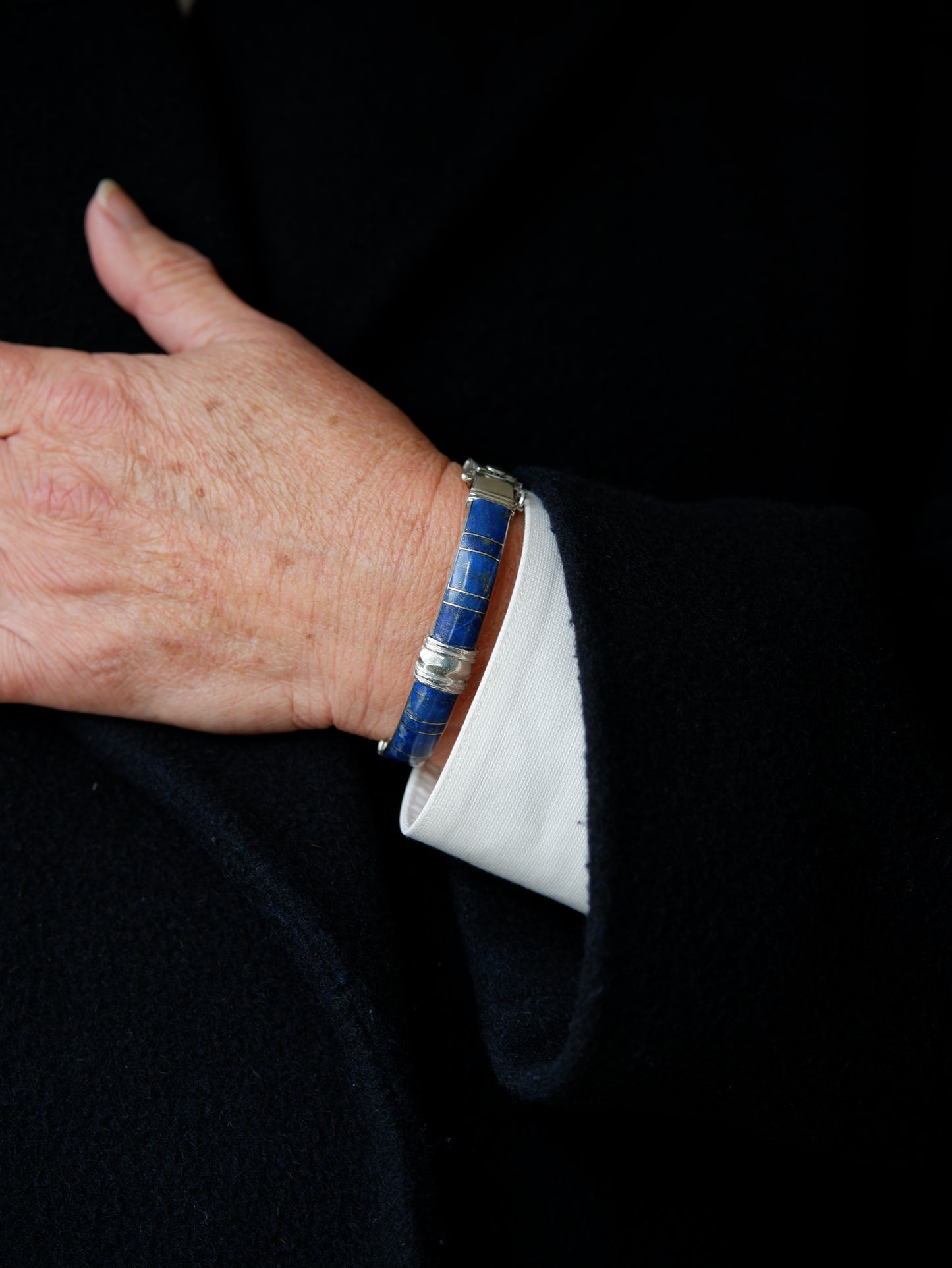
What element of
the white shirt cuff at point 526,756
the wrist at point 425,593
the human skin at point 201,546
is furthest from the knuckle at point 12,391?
the white shirt cuff at point 526,756

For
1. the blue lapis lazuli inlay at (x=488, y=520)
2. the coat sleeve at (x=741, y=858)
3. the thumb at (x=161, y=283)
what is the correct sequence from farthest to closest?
the thumb at (x=161, y=283)
the blue lapis lazuli inlay at (x=488, y=520)
the coat sleeve at (x=741, y=858)

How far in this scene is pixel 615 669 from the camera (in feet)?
2.00

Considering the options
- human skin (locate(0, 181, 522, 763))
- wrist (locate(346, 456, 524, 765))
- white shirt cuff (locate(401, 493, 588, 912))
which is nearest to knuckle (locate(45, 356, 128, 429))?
human skin (locate(0, 181, 522, 763))

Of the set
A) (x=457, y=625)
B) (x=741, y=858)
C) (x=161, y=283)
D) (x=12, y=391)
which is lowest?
(x=741, y=858)

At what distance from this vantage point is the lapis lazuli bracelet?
2.24ft

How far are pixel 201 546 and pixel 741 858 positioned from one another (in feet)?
1.64

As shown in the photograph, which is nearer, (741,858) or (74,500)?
(741,858)

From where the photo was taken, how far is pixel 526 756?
0.70m

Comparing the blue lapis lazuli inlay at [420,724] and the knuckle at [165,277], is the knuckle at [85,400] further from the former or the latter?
the blue lapis lazuli inlay at [420,724]

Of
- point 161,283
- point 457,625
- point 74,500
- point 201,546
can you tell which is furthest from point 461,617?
point 161,283

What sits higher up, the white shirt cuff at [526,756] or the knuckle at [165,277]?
the knuckle at [165,277]

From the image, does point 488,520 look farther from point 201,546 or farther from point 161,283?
point 161,283

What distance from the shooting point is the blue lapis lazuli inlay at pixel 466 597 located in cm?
68

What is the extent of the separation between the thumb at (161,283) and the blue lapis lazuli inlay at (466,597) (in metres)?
0.33
